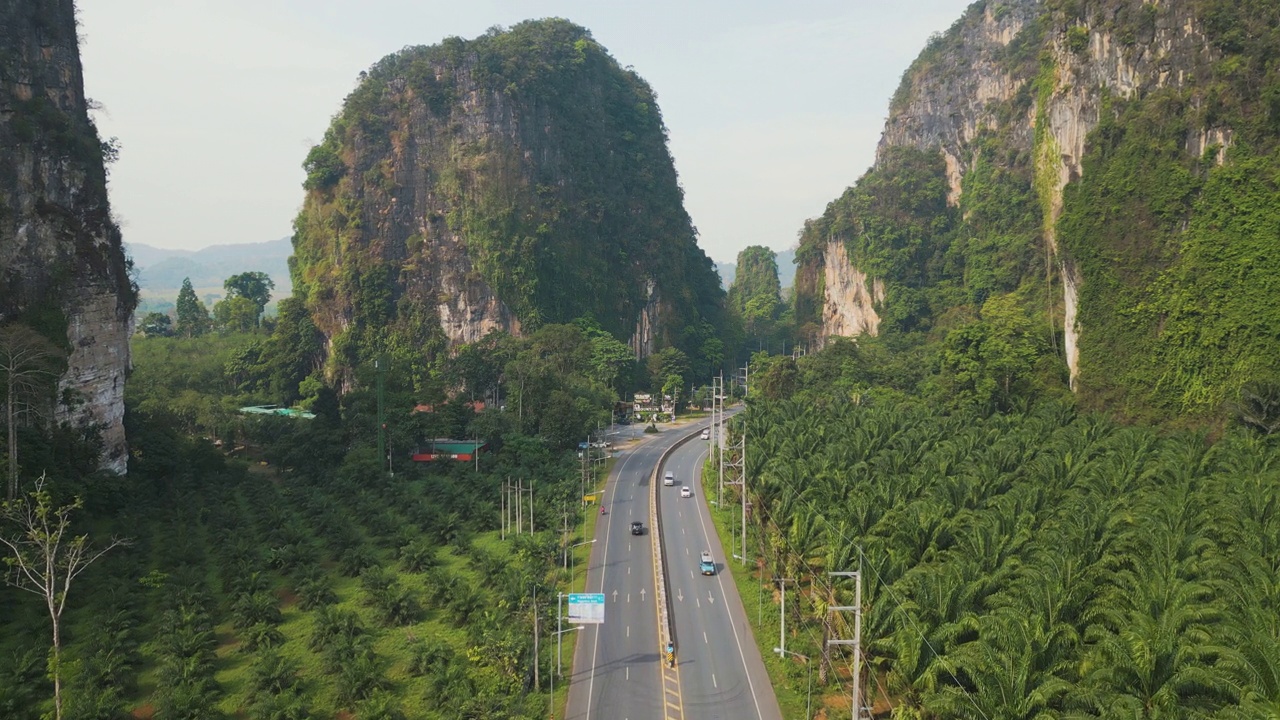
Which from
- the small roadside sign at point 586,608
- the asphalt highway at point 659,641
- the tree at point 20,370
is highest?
the tree at point 20,370

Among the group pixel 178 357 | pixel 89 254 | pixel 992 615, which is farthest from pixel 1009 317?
pixel 178 357

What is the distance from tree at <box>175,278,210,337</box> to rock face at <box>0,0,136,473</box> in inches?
2956

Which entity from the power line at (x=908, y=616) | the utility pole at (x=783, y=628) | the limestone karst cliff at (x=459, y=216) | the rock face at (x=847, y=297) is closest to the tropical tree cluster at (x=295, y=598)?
the utility pole at (x=783, y=628)

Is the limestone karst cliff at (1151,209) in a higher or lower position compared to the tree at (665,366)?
higher

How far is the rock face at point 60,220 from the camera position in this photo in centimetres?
5022

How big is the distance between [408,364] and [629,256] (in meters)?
39.1

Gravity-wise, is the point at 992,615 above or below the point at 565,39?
below

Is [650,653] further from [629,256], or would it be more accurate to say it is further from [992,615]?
[629,256]

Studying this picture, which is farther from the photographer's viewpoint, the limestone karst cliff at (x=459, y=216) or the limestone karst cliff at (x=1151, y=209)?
the limestone karst cliff at (x=459, y=216)

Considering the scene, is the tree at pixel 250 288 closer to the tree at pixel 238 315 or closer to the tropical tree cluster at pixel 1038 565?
the tree at pixel 238 315

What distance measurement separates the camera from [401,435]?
71000mm

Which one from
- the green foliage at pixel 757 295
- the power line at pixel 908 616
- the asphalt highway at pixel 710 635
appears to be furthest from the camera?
the green foliage at pixel 757 295

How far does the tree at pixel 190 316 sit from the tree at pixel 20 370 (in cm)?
8639

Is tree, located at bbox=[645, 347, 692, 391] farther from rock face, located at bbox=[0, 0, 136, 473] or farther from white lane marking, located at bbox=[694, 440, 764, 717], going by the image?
rock face, located at bbox=[0, 0, 136, 473]
